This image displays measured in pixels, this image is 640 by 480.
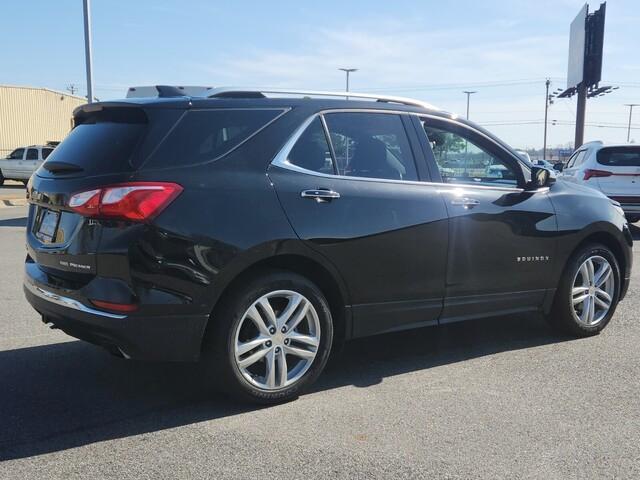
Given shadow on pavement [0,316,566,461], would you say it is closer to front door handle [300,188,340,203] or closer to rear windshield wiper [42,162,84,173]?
front door handle [300,188,340,203]

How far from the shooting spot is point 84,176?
11.4 feet

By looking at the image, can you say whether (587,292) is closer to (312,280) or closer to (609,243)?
(609,243)

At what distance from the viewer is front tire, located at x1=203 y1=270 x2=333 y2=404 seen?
3.56m

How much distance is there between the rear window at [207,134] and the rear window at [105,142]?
18cm

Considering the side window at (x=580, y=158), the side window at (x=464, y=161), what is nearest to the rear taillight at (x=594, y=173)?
the side window at (x=580, y=158)

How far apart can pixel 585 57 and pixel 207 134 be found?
1331 inches

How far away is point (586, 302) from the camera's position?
524cm

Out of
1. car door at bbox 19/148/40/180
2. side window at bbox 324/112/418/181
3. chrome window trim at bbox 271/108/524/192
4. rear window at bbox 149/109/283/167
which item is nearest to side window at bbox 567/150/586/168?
chrome window trim at bbox 271/108/524/192

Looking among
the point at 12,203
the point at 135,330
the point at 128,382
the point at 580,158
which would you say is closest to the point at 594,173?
the point at 580,158

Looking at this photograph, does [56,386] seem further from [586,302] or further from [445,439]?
[586,302]

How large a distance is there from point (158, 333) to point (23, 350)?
1.94 meters

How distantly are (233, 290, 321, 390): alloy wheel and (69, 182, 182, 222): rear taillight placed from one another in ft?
2.57

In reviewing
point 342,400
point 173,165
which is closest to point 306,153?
point 173,165

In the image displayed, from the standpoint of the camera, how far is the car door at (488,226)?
444cm
